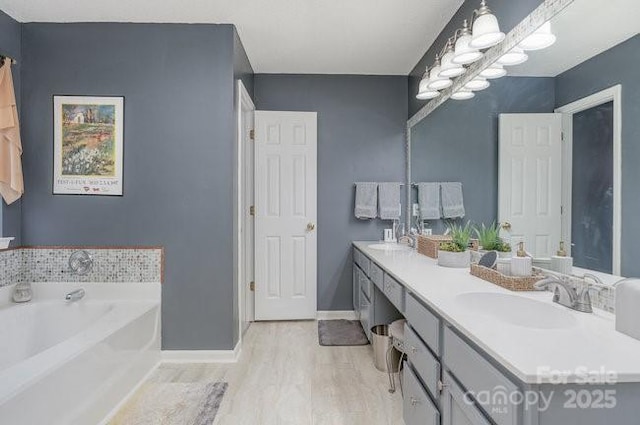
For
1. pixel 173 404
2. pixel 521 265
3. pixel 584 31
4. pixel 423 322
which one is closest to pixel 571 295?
pixel 521 265

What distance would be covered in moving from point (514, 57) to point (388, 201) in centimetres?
202

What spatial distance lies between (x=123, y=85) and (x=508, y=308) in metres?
2.96

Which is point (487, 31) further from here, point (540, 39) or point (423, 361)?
point (423, 361)

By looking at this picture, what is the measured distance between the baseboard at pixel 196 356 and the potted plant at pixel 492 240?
6.56ft

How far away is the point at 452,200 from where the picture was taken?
266 cm

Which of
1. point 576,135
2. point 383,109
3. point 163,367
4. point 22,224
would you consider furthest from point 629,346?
point 22,224

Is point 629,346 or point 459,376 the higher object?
point 629,346

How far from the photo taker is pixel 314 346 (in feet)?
10.1

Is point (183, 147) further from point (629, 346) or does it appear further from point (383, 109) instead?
→ point (629, 346)

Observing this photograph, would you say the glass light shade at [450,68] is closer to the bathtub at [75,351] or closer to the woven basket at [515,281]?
the woven basket at [515,281]

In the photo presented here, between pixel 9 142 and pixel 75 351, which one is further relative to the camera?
pixel 9 142

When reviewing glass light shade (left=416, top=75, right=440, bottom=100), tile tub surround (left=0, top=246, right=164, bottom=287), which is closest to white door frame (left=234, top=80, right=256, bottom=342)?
tile tub surround (left=0, top=246, right=164, bottom=287)

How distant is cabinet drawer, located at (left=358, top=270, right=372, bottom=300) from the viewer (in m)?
2.92

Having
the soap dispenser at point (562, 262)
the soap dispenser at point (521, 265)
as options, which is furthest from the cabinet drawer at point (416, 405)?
the soap dispenser at point (562, 262)
